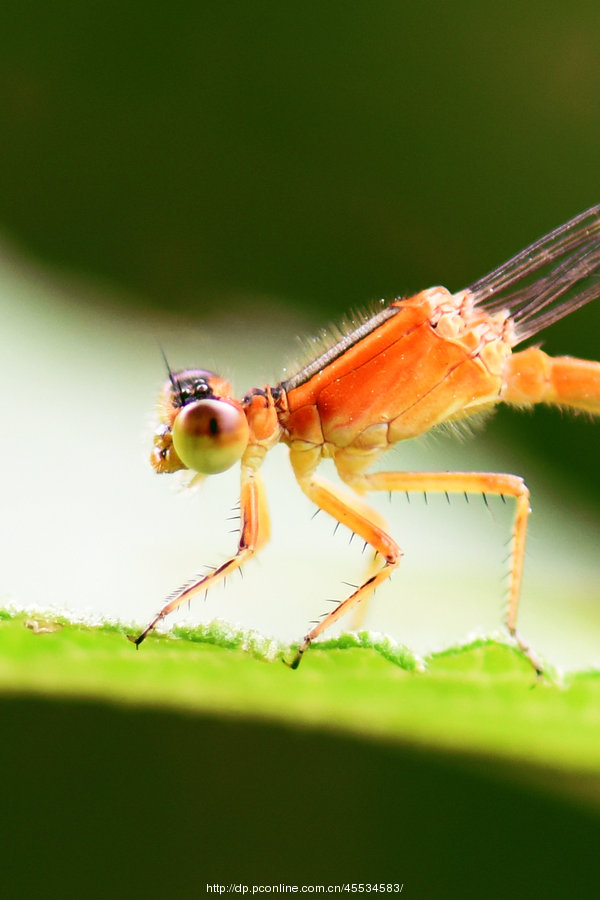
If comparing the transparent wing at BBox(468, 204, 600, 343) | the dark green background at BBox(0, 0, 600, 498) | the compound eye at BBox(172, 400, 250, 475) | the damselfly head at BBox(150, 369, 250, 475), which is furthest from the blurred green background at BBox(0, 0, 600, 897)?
the compound eye at BBox(172, 400, 250, 475)

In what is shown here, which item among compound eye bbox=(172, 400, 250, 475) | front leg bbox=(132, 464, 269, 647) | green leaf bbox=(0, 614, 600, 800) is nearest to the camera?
green leaf bbox=(0, 614, 600, 800)

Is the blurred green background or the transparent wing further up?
the blurred green background

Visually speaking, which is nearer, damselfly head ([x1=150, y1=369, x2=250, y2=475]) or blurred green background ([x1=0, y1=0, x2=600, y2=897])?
damselfly head ([x1=150, y1=369, x2=250, y2=475])

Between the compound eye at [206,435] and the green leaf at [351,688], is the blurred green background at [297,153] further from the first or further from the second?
the green leaf at [351,688]

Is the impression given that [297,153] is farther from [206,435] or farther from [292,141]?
[206,435]

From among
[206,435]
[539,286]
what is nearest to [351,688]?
[206,435]

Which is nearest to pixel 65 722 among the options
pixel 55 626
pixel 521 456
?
pixel 55 626

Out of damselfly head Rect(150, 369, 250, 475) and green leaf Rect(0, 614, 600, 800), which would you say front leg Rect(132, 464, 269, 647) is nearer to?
damselfly head Rect(150, 369, 250, 475)

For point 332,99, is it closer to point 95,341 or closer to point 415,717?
point 95,341
